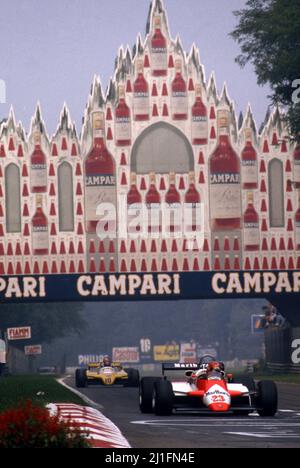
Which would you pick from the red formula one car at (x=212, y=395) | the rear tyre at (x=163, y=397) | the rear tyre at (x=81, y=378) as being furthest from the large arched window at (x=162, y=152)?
the rear tyre at (x=163, y=397)

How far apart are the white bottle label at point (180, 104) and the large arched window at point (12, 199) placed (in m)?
9.02

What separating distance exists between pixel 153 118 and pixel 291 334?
15.0 metres

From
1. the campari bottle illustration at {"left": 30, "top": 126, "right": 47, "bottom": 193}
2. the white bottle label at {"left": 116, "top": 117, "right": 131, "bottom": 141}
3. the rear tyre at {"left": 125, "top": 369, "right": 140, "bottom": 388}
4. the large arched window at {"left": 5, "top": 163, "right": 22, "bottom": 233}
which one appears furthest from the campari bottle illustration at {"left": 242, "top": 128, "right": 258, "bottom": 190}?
the rear tyre at {"left": 125, "top": 369, "right": 140, "bottom": 388}

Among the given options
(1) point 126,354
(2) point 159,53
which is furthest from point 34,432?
(1) point 126,354

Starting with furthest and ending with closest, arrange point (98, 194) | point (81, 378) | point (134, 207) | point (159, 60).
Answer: point (159, 60) < point (98, 194) < point (134, 207) < point (81, 378)

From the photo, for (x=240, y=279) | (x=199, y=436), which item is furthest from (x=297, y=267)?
(x=199, y=436)

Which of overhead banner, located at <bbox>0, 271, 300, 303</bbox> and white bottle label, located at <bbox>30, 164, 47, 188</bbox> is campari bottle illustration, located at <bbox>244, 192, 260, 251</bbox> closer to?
overhead banner, located at <bbox>0, 271, 300, 303</bbox>

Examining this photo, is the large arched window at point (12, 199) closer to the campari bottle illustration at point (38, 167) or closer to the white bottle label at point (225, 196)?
the campari bottle illustration at point (38, 167)

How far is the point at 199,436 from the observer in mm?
19953

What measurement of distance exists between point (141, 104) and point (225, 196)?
667 centimetres

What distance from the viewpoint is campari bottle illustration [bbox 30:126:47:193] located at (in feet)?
224

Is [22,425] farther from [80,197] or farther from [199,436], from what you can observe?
[80,197]

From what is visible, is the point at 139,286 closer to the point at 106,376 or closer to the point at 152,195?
the point at 152,195

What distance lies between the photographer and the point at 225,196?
67.7 meters
